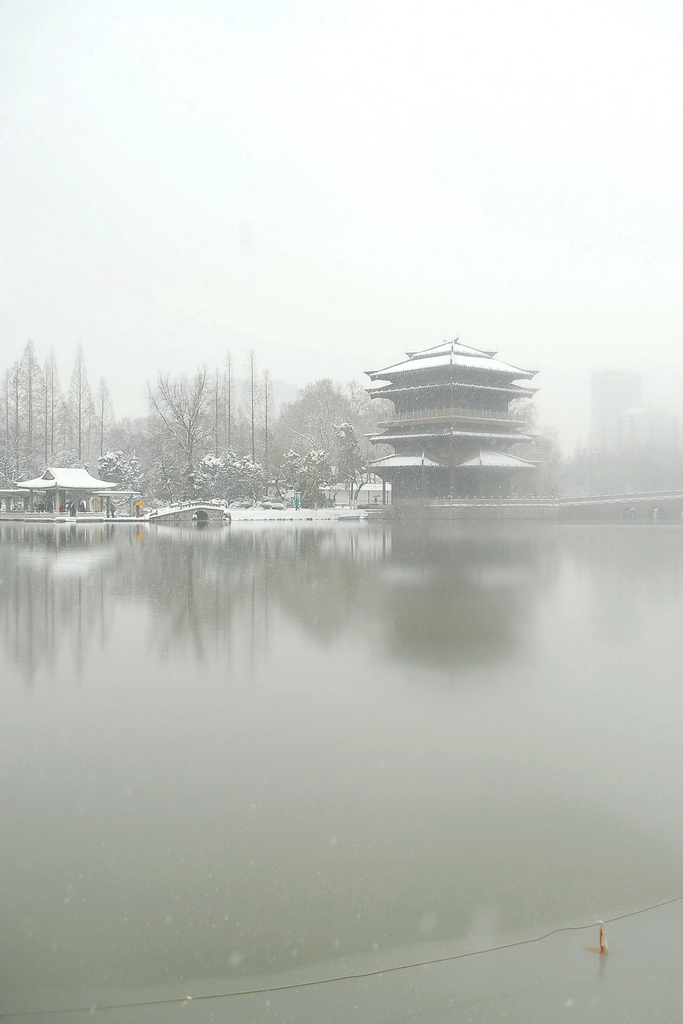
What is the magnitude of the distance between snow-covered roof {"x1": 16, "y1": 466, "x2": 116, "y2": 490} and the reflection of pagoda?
54.0 feet

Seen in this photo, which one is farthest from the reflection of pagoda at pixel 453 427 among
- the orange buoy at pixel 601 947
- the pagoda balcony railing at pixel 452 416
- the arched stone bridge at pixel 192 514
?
the orange buoy at pixel 601 947

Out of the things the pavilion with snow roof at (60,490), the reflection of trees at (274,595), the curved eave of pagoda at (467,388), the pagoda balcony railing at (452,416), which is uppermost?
the curved eave of pagoda at (467,388)

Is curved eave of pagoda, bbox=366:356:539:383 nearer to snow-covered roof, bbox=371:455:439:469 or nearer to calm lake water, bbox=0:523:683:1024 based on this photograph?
snow-covered roof, bbox=371:455:439:469

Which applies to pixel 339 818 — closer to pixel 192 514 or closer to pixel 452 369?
pixel 192 514

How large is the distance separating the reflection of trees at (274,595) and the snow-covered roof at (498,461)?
791 inches

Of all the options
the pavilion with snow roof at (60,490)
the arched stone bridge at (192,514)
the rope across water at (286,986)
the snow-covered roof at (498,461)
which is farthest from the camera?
the snow-covered roof at (498,461)

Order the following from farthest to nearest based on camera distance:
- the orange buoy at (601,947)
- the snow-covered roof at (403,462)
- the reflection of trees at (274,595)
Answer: the snow-covered roof at (403,462) → the reflection of trees at (274,595) → the orange buoy at (601,947)

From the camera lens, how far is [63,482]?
129ft

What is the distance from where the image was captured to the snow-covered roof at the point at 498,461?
42.0 m

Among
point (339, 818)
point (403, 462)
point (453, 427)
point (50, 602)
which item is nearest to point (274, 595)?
point (50, 602)

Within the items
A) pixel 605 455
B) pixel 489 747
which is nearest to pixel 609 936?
pixel 489 747

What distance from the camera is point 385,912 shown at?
126 inches

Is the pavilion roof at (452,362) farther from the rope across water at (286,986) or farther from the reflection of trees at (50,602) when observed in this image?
the rope across water at (286,986)

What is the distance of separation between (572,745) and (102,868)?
10.4ft
